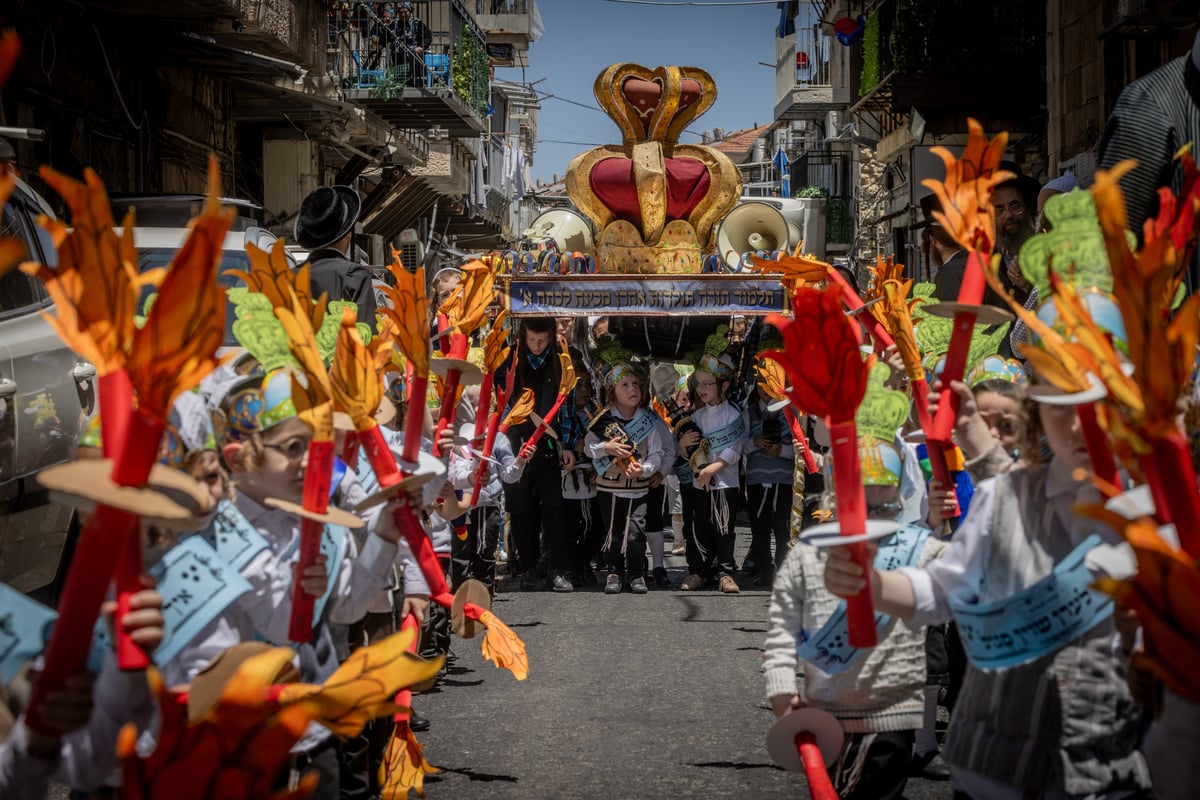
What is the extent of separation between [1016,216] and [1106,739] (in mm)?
4292

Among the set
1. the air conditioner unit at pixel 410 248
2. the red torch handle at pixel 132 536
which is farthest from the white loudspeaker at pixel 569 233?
the air conditioner unit at pixel 410 248

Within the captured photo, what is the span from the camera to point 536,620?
9727mm

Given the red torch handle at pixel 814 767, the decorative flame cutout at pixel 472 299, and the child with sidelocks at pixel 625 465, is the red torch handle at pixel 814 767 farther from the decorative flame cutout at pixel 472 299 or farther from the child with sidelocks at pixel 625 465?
the child with sidelocks at pixel 625 465

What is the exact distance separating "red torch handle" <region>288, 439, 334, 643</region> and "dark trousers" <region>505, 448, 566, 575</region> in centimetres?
764

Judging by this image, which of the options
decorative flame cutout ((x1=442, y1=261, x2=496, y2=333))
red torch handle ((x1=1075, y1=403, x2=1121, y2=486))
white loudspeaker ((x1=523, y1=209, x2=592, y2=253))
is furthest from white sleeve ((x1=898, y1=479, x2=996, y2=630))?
white loudspeaker ((x1=523, y1=209, x2=592, y2=253))

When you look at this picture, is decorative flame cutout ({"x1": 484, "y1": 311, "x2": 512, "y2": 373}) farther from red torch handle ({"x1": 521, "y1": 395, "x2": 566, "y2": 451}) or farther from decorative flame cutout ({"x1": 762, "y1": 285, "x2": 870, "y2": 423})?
decorative flame cutout ({"x1": 762, "y1": 285, "x2": 870, "y2": 423})

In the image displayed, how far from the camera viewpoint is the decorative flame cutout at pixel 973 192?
12.3ft

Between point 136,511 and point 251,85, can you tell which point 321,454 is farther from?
point 251,85

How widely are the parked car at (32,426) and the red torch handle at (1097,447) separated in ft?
13.8

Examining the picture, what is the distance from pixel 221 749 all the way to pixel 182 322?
29.8 inches

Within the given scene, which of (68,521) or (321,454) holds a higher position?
(321,454)

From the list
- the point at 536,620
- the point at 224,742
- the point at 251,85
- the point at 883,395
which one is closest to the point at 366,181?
the point at 251,85

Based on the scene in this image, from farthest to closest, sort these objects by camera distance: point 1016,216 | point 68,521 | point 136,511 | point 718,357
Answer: point 718,357
point 1016,216
point 68,521
point 136,511

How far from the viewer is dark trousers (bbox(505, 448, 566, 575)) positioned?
454 inches
